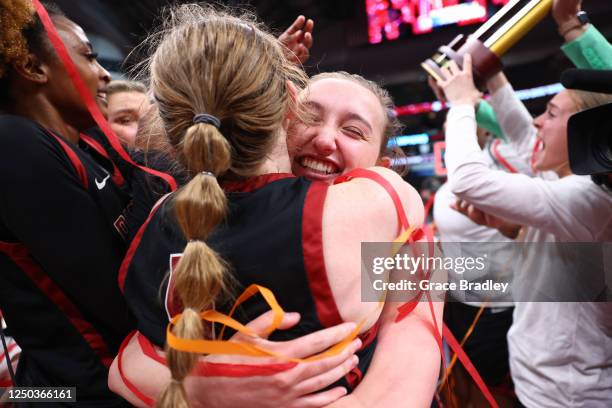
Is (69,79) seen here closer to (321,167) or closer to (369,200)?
(321,167)

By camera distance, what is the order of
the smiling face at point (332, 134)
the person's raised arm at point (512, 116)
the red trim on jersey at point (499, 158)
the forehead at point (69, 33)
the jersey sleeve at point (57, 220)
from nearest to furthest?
the jersey sleeve at point (57, 220) < the smiling face at point (332, 134) < the forehead at point (69, 33) < the person's raised arm at point (512, 116) < the red trim on jersey at point (499, 158)

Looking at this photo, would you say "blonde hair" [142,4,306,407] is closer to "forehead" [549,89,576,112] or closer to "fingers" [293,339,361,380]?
"fingers" [293,339,361,380]

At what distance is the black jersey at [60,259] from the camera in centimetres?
82

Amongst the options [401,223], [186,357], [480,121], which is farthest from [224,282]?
[480,121]

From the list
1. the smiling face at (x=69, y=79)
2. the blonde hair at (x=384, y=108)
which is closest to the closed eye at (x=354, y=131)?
the blonde hair at (x=384, y=108)

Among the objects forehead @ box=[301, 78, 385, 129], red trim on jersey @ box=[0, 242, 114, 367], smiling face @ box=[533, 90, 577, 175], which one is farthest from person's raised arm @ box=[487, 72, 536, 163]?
red trim on jersey @ box=[0, 242, 114, 367]

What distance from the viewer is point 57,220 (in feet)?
2.75

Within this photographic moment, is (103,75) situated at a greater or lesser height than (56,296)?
greater

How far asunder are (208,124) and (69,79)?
1.80ft

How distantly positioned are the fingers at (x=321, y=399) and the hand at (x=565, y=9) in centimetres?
130

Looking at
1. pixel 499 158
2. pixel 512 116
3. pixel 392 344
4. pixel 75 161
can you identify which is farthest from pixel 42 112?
pixel 499 158

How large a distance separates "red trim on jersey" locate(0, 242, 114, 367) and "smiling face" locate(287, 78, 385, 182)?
0.53 metres

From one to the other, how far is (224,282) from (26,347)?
0.58m

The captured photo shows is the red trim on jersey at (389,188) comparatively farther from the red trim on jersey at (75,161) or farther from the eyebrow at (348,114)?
the red trim on jersey at (75,161)
